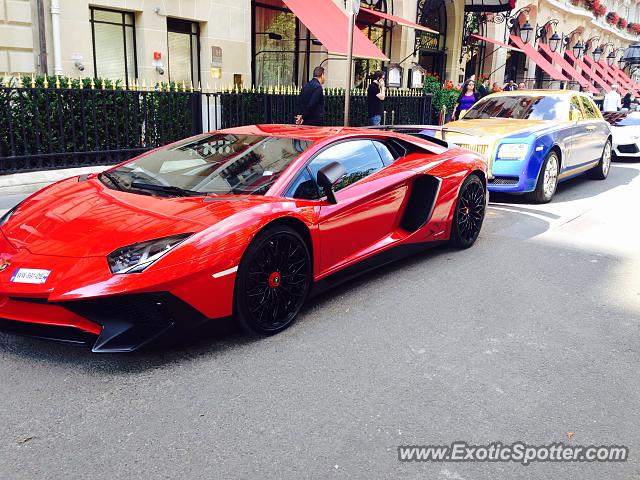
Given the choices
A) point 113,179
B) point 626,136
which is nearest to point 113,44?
point 113,179

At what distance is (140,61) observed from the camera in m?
12.0

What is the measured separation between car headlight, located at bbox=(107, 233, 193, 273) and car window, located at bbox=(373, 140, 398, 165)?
2268mm

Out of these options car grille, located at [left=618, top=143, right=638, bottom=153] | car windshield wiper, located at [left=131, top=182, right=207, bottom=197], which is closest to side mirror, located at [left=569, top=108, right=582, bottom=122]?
car grille, located at [left=618, top=143, right=638, bottom=153]

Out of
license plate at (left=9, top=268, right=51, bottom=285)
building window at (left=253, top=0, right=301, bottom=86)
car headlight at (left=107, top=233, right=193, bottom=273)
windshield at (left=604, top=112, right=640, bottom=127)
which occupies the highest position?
building window at (left=253, top=0, right=301, bottom=86)

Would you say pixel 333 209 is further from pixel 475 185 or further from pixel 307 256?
pixel 475 185

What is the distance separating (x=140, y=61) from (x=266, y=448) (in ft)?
35.8

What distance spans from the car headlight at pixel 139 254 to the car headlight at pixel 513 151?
247 inches

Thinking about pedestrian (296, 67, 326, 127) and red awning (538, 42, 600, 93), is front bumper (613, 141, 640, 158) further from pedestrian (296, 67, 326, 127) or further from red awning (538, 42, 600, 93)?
red awning (538, 42, 600, 93)

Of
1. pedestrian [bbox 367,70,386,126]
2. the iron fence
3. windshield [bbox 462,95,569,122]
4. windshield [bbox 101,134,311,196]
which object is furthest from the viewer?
pedestrian [bbox 367,70,386,126]

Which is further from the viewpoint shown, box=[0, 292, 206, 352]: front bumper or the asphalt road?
box=[0, 292, 206, 352]: front bumper

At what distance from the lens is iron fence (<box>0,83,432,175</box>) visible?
812 cm

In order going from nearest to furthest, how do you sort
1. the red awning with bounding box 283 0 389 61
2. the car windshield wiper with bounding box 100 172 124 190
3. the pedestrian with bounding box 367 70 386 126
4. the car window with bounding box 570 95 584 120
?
the car windshield wiper with bounding box 100 172 124 190, the car window with bounding box 570 95 584 120, the red awning with bounding box 283 0 389 61, the pedestrian with bounding box 367 70 386 126

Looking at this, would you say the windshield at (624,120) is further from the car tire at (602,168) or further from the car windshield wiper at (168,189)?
the car windshield wiper at (168,189)

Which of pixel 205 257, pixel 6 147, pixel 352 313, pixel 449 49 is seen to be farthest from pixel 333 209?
pixel 449 49
